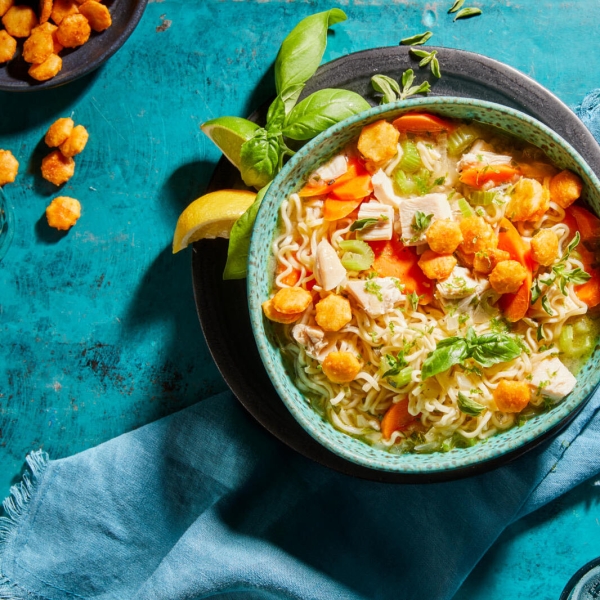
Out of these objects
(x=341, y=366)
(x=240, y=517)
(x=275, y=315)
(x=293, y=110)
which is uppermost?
(x=293, y=110)

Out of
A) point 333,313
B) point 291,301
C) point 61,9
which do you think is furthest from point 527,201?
point 61,9

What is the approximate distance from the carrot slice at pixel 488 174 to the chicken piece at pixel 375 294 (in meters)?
0.48

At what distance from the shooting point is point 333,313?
8.41 feet

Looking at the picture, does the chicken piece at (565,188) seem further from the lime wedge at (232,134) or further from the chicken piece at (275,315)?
the lime wedge at (232,134)

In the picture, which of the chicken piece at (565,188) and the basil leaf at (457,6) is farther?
the basil leaf at (457,6)

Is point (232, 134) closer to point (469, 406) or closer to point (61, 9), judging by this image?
point (61, 9)

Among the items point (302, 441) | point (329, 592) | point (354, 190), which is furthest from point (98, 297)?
point (329, 592)

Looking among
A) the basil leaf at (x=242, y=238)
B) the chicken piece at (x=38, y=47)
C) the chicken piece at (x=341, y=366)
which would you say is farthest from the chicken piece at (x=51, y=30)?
the chicken piece at (x=341, y=366)

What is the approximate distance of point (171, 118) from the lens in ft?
11.2

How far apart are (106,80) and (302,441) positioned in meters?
1.96

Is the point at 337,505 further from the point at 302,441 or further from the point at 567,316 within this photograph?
the point at 567,316

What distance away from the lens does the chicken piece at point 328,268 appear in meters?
2.56

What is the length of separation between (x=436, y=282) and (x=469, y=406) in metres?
0.47

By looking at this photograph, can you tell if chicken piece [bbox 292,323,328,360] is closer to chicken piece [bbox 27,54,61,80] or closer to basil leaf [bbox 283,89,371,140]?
basil leaf [bbox 283,89,371,140]
